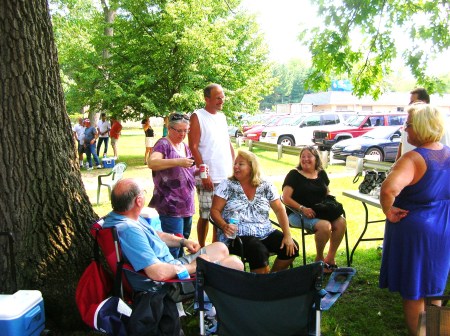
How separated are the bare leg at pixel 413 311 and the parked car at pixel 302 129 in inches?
647

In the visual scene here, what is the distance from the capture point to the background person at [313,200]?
14.2ft

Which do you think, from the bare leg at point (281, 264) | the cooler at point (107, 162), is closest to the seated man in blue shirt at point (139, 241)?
the bare leg at point (281, 264)

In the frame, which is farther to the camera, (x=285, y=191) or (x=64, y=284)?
(x=285, y=191)

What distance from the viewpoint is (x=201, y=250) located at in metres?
3.18

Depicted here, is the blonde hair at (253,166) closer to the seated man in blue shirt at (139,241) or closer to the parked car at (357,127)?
the seated man in blue shirt at (139,241)

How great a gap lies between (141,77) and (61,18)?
989cm

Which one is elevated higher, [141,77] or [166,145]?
[141,77]

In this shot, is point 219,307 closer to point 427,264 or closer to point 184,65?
point 427,264

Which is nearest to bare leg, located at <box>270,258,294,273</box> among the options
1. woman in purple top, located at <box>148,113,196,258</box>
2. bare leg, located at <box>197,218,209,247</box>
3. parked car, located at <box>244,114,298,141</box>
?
woman in purple top, located at <box>148,113,196,258</box>

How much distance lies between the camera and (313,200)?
14.7 ft

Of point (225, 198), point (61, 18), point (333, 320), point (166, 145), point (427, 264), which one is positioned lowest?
point (333, 320)

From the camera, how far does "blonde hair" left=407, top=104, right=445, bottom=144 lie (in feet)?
8.84

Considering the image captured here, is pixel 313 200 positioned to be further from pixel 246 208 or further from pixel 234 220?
pixel 234 220

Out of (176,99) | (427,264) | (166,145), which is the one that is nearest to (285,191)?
(166,145)
